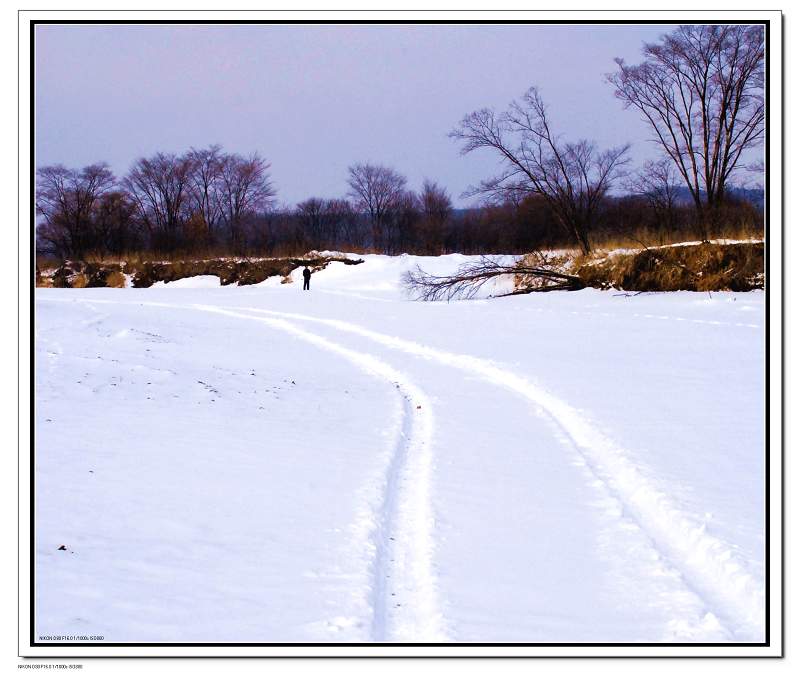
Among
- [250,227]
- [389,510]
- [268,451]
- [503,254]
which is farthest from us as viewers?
[250,227]

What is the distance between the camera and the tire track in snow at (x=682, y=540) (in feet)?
14.2

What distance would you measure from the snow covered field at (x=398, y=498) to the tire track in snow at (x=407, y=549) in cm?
2

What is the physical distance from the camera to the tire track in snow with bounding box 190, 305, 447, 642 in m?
3.95

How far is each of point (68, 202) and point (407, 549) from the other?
26.0 feet

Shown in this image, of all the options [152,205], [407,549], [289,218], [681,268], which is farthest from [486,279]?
[407,549]

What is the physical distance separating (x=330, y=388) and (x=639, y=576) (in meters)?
7.08

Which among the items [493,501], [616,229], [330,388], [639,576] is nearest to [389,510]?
[493,501]

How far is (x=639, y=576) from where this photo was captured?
4438mm

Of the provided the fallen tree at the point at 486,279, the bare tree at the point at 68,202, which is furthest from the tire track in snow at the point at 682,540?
the fallen tree at the point at 486,279

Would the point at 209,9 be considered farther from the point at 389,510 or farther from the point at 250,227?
the point at 250,227

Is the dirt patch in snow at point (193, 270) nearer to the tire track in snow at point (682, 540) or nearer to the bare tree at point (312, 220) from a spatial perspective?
the bare tree at point (312, 220)

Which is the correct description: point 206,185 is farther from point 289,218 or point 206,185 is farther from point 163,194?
point 289,218

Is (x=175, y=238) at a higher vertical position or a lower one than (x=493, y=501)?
higher

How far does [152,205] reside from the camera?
2262 cm
